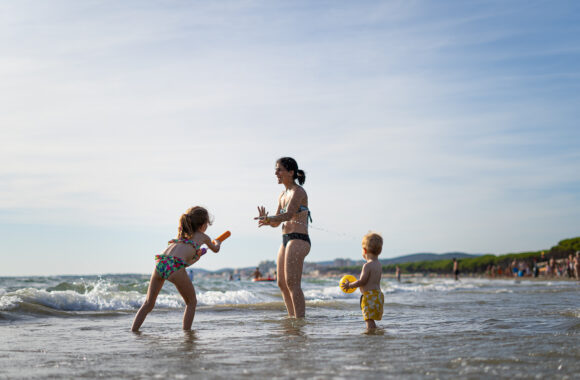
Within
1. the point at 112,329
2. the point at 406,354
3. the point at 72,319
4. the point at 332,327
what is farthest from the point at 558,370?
the point at 72,319

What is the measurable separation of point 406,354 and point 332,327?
2.43 m

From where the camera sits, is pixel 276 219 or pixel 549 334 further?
pixel 276 219

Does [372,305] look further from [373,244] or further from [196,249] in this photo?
[196,249]

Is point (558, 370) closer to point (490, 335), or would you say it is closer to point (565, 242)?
point (490, 335)

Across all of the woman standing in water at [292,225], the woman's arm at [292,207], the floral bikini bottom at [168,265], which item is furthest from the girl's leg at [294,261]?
the floral bikini bottom at [168,265]

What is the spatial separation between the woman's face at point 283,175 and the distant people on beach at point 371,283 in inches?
52.1

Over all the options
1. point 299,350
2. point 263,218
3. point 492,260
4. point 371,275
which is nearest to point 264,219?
point 263,218

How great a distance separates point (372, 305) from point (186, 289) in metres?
2.09

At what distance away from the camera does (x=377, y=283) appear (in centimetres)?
618

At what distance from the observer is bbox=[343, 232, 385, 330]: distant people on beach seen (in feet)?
19.8

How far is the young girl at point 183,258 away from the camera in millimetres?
6160

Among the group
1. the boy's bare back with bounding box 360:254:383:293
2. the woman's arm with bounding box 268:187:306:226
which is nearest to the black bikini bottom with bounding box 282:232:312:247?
the woman's arm with bounding box 268:187:306:226

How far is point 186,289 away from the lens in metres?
6.26

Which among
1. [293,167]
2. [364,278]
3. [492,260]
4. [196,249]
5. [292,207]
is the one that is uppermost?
[293,167]
